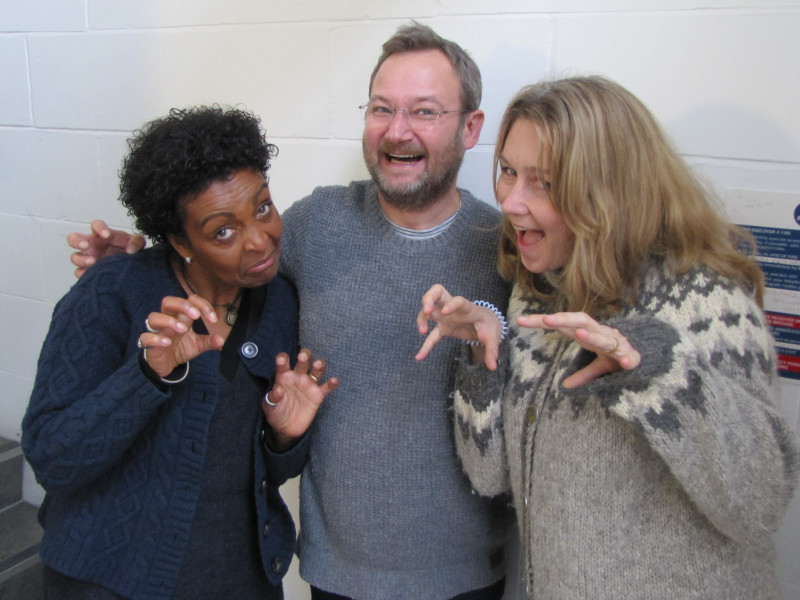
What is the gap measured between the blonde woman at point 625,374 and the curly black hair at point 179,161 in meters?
0.41

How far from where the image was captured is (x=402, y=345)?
1299mm

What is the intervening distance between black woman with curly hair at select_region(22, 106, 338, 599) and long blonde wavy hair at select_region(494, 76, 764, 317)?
1.68 feet

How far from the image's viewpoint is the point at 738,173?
1267 millimetres

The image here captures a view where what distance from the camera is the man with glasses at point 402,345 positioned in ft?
4.24

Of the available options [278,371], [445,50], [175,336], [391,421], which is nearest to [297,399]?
[278,371]

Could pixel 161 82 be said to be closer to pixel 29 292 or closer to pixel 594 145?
pixel 29 292

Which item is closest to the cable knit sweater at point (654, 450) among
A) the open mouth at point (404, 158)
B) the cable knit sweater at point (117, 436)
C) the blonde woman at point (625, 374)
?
the blonde woman at point (625, 374)

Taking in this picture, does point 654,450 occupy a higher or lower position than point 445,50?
lower

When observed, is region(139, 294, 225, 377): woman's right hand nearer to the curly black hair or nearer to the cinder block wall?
the curly black hair

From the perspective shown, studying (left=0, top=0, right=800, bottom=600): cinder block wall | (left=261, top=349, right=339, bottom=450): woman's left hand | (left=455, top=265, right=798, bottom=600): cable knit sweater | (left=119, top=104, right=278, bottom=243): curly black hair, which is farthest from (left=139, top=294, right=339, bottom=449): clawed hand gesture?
(left=0, top=0, right=800, bottom=600): cinder block wall

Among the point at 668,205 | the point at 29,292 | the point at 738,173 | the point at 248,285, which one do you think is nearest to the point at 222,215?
the point at 248,285

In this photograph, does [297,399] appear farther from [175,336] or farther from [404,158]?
[404,158]

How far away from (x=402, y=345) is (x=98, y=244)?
0.62 m

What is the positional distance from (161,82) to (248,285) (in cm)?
98
